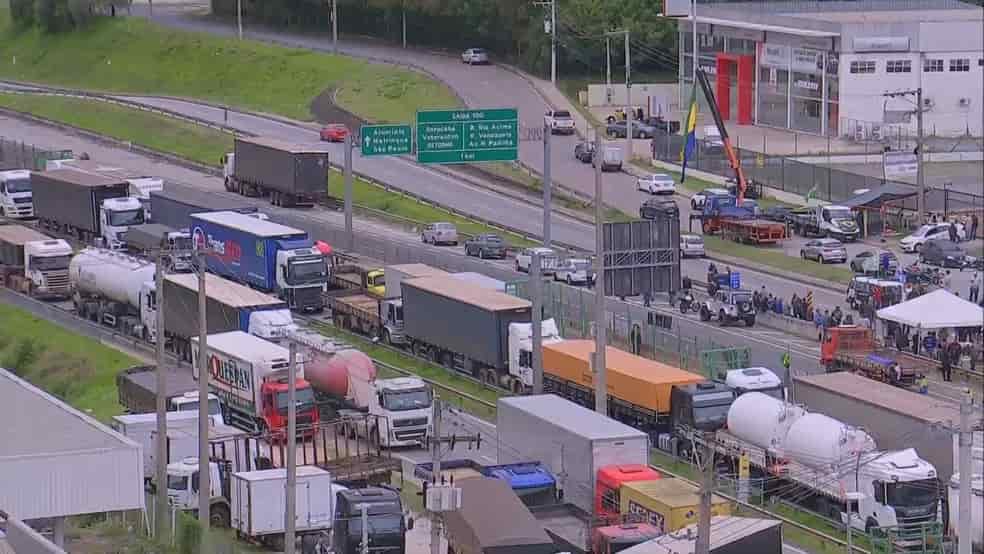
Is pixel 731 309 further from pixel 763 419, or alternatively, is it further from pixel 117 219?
pixel 117 219

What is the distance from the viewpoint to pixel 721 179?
258 ft

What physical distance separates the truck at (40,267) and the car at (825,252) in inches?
927

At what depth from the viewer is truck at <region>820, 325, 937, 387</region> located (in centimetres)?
4369

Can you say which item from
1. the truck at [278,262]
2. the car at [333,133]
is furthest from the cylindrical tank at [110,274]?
the car at [333,133]

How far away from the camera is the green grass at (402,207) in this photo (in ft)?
226

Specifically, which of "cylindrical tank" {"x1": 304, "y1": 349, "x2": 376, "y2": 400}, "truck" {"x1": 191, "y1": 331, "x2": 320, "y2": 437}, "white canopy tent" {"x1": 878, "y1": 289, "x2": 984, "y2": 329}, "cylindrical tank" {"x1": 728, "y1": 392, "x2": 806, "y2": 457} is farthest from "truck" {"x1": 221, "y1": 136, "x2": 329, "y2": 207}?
"cylindrical tank" {"x1": 728, "y1": 392, "x2": 806, "y2": 457}

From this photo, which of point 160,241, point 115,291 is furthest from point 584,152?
point 115,291

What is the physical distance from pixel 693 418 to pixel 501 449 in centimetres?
388

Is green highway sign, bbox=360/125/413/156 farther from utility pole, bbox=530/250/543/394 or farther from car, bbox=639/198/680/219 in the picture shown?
utility pole, bbox=530/250/543/394

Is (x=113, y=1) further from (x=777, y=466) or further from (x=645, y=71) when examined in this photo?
(x=777, y=466)

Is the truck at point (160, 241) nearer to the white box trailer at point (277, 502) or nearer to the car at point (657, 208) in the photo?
the car at point (657, 208)

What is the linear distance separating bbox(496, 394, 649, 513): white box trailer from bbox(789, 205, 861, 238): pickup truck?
98.8 ft

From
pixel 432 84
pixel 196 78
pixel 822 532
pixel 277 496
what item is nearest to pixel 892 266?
A: pixel 822 532

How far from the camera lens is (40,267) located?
59.9 meters
